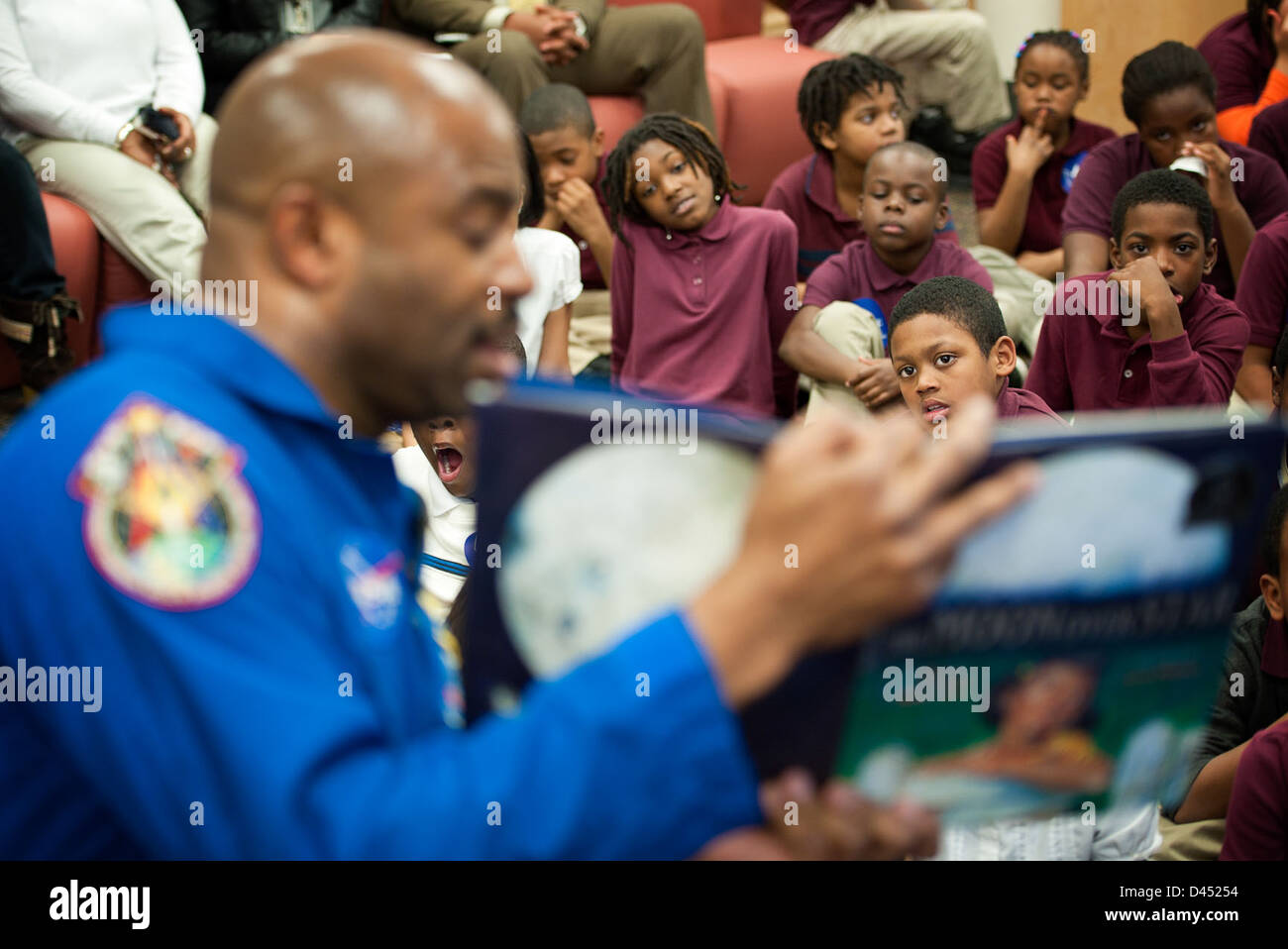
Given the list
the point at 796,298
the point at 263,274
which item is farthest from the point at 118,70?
the point at 263,274

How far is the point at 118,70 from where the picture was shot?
333 centimetres

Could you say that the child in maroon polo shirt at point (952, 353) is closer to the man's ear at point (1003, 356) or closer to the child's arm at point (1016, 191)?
the man's ear at point (1003, 356)

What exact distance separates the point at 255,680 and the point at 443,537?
152cm

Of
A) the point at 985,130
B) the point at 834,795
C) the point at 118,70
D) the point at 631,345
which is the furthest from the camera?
the point at 985,130

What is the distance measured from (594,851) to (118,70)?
10.0 ft

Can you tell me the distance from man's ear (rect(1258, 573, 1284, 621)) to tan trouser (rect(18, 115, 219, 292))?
2243mm

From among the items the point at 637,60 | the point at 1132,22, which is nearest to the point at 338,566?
the point at 637,60

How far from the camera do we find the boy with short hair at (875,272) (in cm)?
289

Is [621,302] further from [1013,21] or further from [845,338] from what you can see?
[1013,21]

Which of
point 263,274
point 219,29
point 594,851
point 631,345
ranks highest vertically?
point 219,29

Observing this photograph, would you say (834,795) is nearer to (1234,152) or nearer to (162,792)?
(162,792)

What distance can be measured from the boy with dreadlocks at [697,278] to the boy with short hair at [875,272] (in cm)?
9

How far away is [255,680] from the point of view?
70 cm

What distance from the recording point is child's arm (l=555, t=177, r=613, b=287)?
3465 mm
